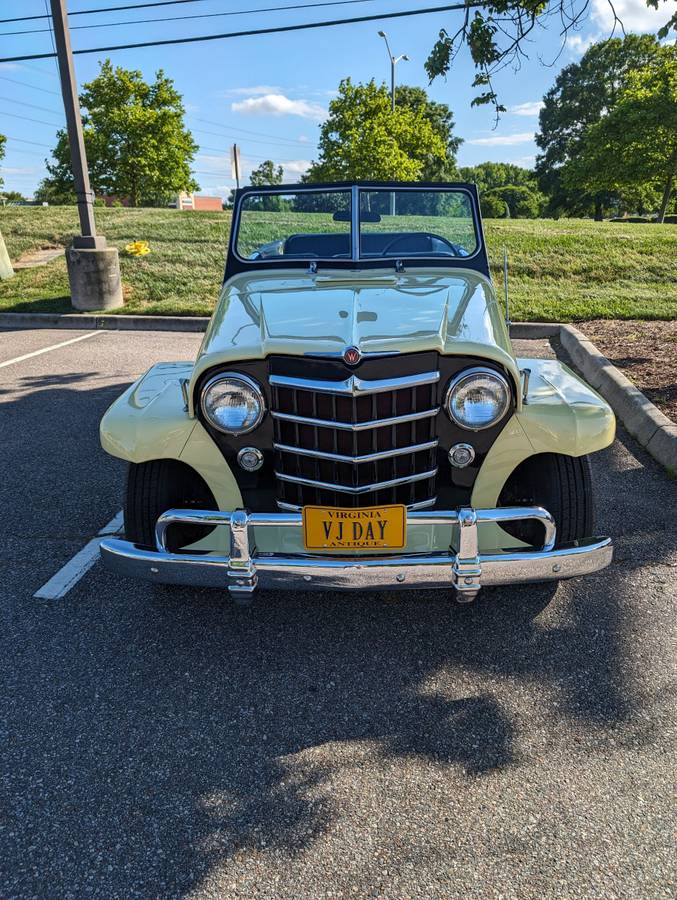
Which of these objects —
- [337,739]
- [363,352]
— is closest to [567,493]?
[363,352]

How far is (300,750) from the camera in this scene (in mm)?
2098

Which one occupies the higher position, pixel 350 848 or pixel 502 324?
pixel 502 324

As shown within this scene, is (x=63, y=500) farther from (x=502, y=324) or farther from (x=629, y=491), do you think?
(x=629, y=491)

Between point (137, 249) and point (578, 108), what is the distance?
48029mm

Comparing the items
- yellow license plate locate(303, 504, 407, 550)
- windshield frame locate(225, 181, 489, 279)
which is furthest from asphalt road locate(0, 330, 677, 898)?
windshield frame locate(225, 181, 489, 279)

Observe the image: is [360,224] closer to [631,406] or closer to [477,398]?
[477,398]

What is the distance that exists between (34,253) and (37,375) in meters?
7.56

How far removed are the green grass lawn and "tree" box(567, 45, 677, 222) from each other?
2003 cm

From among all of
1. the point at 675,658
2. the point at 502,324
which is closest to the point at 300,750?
the point at 675,658

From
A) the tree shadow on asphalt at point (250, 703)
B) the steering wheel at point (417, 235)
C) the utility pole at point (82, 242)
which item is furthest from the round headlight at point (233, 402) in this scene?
the utility pole at point (82, 242)

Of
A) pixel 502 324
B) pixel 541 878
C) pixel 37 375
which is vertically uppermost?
pixel 502 324

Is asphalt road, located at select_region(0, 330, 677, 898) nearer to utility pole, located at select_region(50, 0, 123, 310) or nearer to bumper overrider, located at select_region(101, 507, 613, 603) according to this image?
bumper overrider, located at select_region(101, 507, 613, 603)

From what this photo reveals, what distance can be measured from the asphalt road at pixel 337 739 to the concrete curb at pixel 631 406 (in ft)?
3.94

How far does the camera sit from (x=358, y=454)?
2.41 meters
